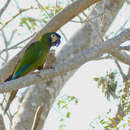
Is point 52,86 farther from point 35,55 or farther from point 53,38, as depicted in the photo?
point 53,38

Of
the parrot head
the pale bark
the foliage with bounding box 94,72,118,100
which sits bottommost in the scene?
the foliage with bounding box 94,72,118,100

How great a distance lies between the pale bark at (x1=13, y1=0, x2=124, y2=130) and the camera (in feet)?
16.0

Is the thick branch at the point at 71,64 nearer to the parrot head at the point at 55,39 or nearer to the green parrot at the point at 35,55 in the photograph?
the green parrot at the point at 35,55

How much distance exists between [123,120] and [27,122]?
44.9 inches

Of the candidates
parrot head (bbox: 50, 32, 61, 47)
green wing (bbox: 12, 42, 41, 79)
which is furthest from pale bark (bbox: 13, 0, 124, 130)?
green wing (bbox: 12, 42, 41, 79)

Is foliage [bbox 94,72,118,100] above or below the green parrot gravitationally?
below

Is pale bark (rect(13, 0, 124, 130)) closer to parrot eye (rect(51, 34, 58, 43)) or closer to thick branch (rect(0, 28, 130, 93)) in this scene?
parrot eye (rect(51, 34, 58, 43))

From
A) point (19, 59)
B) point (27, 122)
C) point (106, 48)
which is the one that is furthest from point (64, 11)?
point (27, 122)

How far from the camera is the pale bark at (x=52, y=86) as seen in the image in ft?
16.0

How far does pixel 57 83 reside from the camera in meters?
5.37

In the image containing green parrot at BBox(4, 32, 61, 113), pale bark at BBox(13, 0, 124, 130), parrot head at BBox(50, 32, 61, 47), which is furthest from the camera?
parrot head at BBox(50, 32, 61, 47)

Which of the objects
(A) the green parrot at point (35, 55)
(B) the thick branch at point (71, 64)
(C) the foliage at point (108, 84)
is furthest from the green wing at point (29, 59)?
(B) the thick branch at point (71, 64)

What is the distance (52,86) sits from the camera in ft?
17.3

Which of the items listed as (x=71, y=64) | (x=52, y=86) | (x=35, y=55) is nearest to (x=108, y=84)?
(x=52, y=86)
